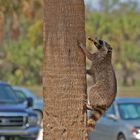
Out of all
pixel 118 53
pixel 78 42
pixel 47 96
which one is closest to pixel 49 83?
pixel 47 96

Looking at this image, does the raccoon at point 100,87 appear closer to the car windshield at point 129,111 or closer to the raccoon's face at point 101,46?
the raccoon's face at point 101,46

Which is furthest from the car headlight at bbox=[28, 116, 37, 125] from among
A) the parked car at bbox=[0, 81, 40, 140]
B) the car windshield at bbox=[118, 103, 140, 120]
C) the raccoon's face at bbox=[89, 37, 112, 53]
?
the raccoon's face at bbox=[89, 37, 112, 53]

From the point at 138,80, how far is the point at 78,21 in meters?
64.5

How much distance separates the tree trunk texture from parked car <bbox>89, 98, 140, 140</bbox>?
9.62 meters

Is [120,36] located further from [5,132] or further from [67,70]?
[67,70]

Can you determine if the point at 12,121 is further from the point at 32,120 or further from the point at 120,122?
the point at 120,122

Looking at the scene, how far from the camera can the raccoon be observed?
7.27 metres

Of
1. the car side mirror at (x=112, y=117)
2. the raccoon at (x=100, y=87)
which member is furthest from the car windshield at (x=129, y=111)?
the raccoon at (x=100, y=87)

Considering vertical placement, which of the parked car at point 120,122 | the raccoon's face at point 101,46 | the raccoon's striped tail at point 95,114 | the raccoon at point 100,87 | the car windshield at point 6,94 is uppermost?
the raccoon's face at point 101,46

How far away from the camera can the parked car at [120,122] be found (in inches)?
648

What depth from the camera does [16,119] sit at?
15570 mm

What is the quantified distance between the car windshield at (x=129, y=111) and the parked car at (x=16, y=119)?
2713 millimetres

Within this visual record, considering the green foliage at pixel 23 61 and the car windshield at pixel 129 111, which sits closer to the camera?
the car windshield at pixel 129 111

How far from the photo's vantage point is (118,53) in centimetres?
6353
